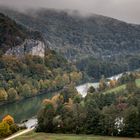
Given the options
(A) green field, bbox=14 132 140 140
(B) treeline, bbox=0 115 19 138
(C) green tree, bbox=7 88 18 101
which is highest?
(A) green field, bbox=14 132 140 140

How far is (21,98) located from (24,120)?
58.0m

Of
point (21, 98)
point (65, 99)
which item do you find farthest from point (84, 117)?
point (21, 98)

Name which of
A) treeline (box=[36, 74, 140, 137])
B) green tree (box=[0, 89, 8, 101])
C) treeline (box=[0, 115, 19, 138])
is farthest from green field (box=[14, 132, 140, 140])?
green tree (box=[0, 89, 8, 101])

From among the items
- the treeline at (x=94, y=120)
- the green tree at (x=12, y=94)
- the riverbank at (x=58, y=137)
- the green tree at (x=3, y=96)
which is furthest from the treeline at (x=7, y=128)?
the green tree at (x=12, y=94)

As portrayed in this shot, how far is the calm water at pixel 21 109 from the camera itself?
124 meters

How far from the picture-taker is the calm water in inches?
4884

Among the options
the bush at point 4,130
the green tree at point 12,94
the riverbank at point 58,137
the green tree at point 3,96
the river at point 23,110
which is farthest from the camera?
the green tree at point 12,94

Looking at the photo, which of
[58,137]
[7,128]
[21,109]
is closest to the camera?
[58,137]

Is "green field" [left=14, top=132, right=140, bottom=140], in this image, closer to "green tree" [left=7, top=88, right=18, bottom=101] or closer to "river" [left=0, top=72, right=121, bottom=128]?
"river" [left=0, top=72, right=121, bottom=128]

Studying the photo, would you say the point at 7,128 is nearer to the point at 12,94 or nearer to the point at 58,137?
the point at 58,137

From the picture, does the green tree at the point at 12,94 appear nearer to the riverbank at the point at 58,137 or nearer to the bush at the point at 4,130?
the bush at the point at 4,130

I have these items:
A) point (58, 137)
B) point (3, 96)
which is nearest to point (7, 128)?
point (58, 137)

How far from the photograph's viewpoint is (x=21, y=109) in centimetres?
14038

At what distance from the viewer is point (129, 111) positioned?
255 feet
